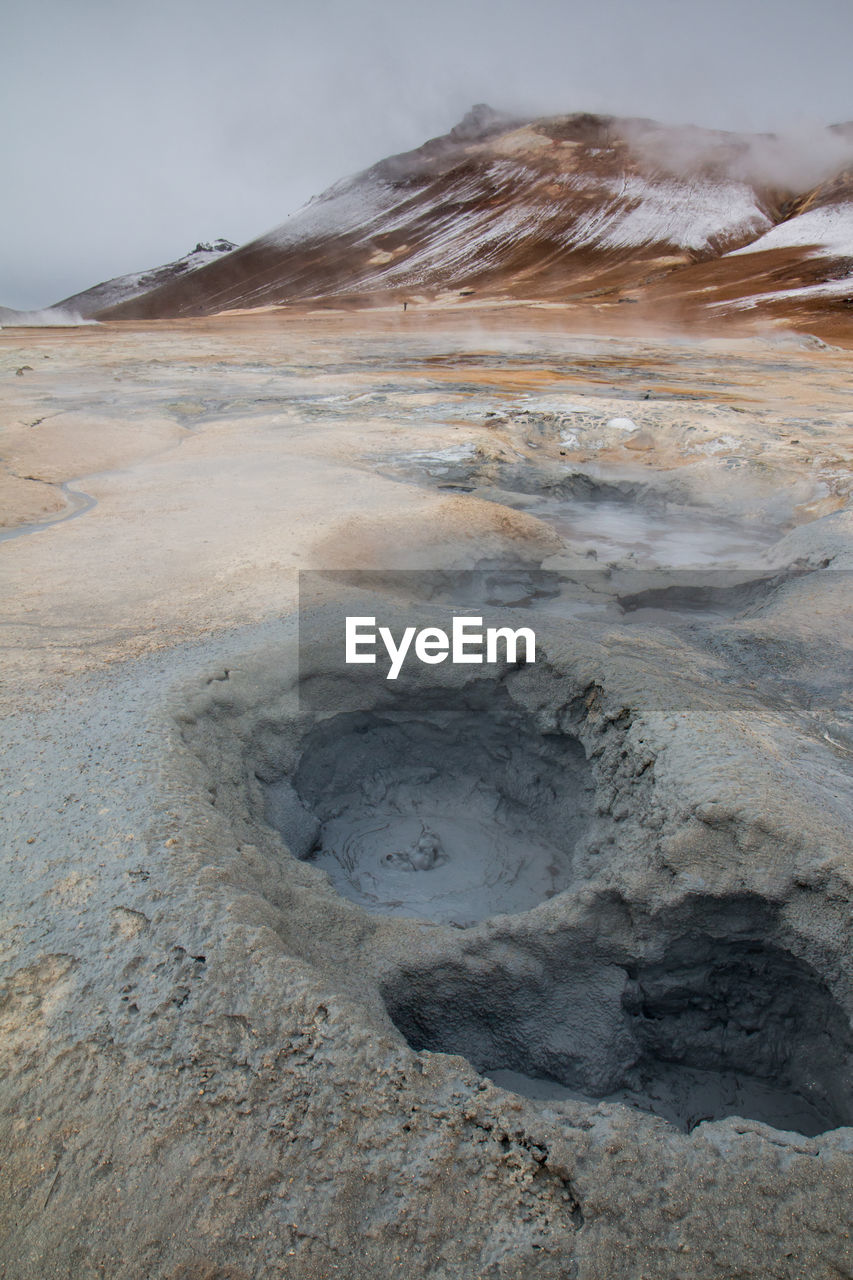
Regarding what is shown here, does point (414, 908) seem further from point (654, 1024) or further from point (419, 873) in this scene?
point (654, 1024)

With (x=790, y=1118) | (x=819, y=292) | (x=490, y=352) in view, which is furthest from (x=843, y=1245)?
(x=819, y=292)

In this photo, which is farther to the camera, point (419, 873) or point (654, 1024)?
point (419, 873)

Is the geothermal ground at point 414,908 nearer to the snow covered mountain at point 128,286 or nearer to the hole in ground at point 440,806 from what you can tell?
the hole in ground at point 440,806

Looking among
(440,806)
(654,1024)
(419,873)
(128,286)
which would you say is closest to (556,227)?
(128,286)

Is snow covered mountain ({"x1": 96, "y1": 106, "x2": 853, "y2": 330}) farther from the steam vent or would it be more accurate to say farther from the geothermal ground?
the geothermal ground

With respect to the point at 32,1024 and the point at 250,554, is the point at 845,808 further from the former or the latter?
the point at 250,554

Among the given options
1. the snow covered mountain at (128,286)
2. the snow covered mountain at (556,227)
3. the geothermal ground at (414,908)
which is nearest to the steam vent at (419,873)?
the geothermal ground at (414,908)
